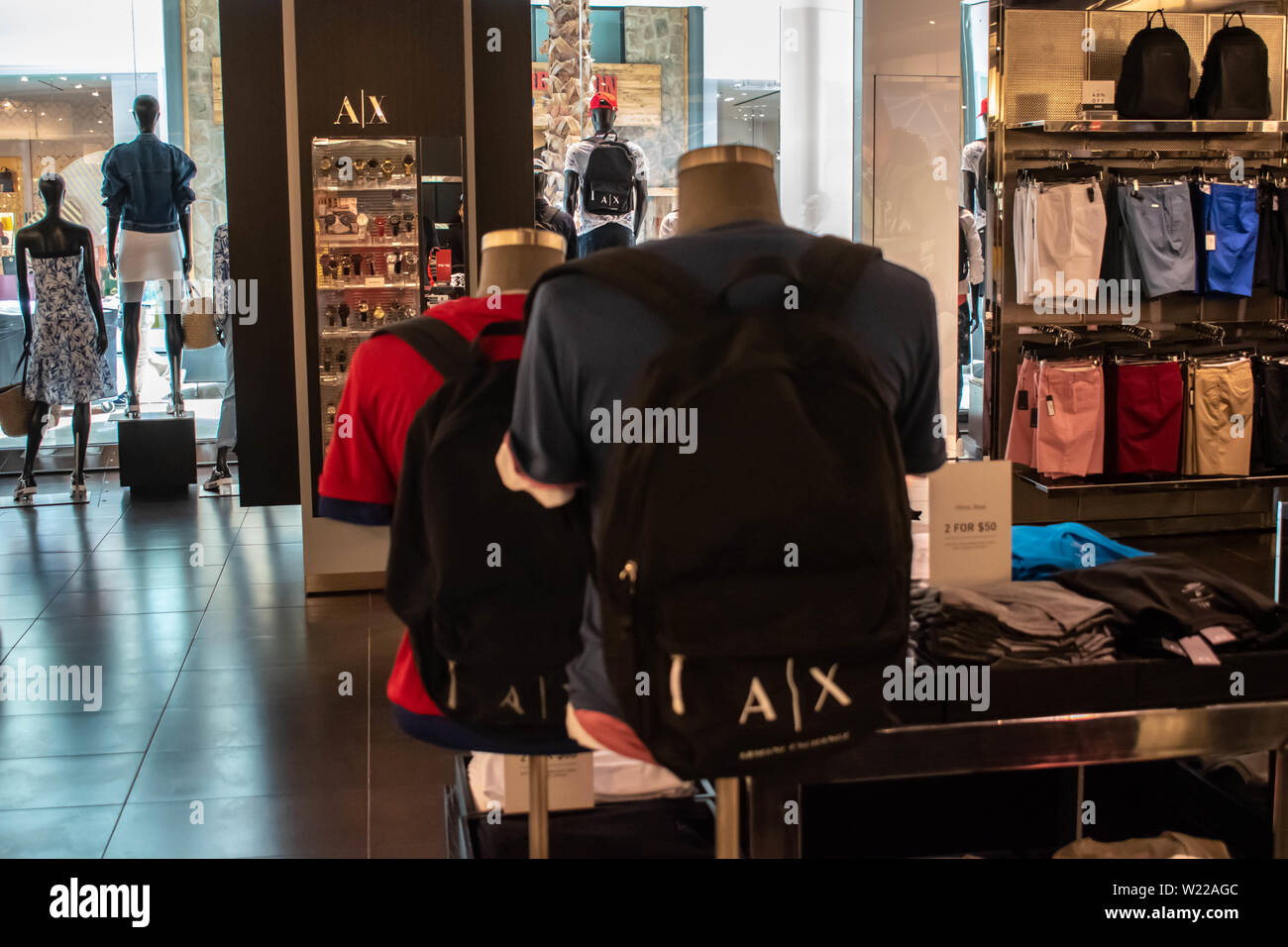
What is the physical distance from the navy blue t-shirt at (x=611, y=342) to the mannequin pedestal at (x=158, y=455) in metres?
7.32

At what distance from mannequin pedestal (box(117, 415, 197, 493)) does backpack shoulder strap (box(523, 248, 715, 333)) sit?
742cm

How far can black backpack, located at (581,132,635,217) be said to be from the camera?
8.03 m

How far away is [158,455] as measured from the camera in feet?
27.6

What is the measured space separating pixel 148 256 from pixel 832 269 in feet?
25.8

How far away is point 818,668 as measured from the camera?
1.55 metres

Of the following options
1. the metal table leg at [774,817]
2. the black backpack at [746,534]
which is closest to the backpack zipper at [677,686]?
the black backpack at [746,534]

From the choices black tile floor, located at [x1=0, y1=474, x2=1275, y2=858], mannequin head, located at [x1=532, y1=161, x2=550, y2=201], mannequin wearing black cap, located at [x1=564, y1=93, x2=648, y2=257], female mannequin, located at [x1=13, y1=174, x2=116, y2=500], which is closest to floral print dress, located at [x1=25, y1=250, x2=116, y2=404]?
female mannequin, located at [x1=13, y1=174, x2=116, y2=500]

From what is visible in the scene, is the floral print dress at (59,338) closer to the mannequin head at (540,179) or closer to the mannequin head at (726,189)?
the mannequin head at (540,179)

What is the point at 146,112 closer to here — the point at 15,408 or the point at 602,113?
the point at 15,408

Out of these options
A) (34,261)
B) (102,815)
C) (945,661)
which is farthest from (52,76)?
(945,661)

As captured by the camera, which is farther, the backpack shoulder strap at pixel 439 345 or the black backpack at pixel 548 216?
the black backpack at pixel 548 216

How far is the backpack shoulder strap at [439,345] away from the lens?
197cm

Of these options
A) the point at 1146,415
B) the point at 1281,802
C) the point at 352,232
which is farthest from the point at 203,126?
the point at 1281,802
